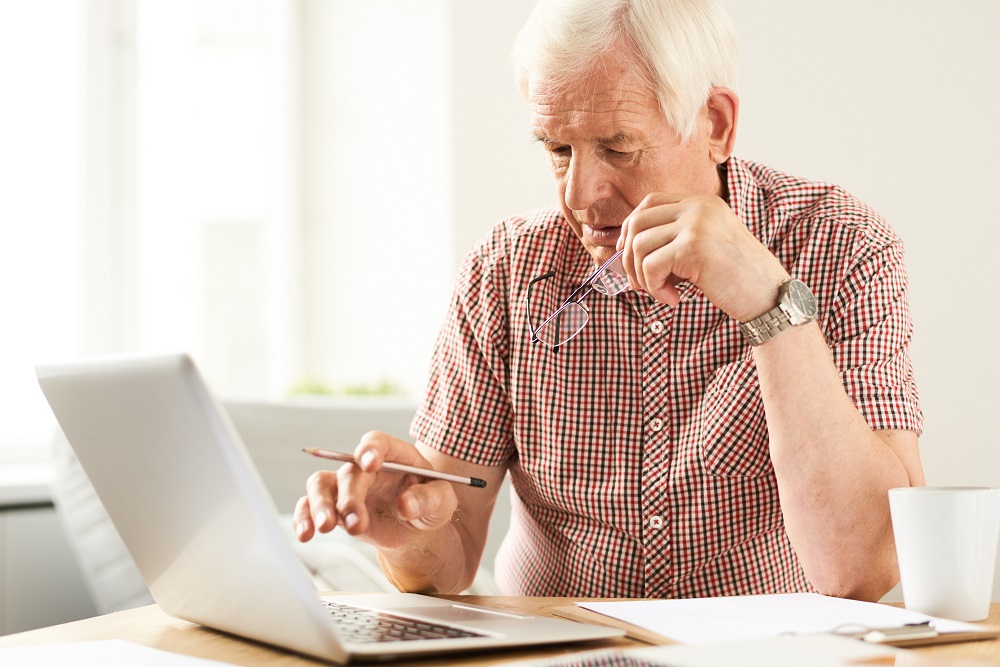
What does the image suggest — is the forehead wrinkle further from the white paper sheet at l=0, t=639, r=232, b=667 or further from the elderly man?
the white paper sheet at l=0, t=639, r=232, b=667

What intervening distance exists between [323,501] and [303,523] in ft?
0.09

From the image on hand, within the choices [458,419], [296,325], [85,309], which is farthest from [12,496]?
[458,419]

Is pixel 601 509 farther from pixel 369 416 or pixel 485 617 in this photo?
pixel 369 416

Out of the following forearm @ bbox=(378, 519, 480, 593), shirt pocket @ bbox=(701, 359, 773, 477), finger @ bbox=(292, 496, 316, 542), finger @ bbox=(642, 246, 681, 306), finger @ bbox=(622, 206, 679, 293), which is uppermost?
finger @ bbox=(622, 206, 679, 293)

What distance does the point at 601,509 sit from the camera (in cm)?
130

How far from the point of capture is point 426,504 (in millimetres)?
1051

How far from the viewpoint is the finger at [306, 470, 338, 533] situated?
94 cm

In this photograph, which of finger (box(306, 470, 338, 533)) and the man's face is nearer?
finger (box(306, 470, 338, 533))

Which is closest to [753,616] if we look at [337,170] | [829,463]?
[829,463]

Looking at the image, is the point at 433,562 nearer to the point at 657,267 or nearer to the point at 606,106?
the point at 657,267

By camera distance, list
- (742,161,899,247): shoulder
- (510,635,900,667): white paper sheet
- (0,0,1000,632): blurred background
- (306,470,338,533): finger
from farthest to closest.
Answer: (0,0,1000,632): blurred background → (742,161,899,247): shoulder → (306,470,338,533): finger → (510,635,900,667): white paper sheet

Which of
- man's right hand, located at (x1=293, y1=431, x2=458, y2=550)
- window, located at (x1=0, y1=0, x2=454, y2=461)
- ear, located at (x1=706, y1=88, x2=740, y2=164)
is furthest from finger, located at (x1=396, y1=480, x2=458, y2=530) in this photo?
window, located at (x1=0, y1=0, x2=454, y2=461)

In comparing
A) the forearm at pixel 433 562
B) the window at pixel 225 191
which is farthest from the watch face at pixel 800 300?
the window at pixel 225 191

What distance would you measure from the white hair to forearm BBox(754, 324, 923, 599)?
12.9 inches
